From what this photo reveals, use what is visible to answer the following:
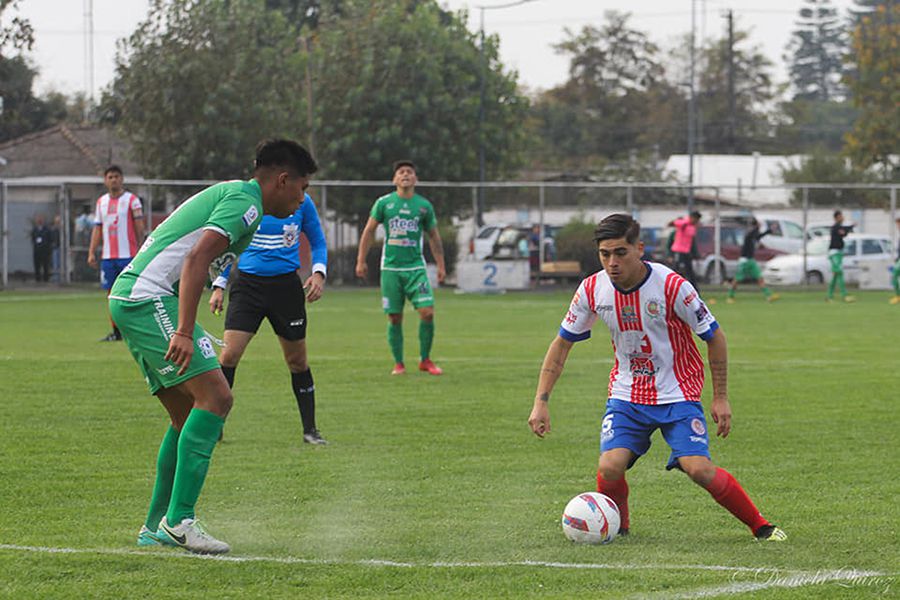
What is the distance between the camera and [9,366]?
1508 cm

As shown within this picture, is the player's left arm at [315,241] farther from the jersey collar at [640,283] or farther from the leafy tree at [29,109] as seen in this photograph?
the leafy tree at [29,109]

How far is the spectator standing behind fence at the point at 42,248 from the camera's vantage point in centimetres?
3525

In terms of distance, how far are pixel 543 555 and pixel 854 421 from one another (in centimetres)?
558

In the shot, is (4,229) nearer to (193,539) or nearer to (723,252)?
(723,252)

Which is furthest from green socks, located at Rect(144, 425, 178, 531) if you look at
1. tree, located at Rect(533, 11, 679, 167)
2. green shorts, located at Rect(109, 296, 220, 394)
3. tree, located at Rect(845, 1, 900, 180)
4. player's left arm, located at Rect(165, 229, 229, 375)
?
tree, located at Rect(533, 11, 679, 167)

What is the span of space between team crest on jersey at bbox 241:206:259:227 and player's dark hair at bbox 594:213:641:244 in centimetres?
153

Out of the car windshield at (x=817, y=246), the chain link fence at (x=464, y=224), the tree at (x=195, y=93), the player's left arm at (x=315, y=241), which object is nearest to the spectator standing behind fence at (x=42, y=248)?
the chain link fence at (x=464, y=224)

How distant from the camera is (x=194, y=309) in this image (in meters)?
6.05

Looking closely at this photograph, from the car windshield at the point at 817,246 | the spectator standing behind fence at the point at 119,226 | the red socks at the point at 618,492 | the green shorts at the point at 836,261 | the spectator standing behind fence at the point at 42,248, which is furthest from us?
the car windshield at the point at 817,246

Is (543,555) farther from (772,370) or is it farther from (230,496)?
(772,370)

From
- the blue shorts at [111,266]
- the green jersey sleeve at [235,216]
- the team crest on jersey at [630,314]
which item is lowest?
the blue shorts at [111,266]

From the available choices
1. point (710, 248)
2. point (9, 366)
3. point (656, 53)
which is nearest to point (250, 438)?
point (9, 366)

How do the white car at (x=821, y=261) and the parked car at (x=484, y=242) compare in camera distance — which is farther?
the white car at (x=821, y=261)

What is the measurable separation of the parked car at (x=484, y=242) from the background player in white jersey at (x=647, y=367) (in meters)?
29.0
